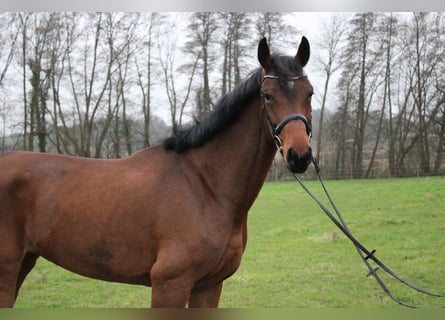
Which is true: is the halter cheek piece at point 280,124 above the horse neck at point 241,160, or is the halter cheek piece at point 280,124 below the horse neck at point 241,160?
above

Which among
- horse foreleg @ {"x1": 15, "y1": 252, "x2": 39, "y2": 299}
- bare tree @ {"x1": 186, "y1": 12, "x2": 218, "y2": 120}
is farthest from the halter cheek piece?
horse foreleg @ {"x1": 15, "y1": 252, "x2": 39, "y2": 299}

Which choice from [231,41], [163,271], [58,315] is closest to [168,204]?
[163,271]

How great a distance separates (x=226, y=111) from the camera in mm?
1911

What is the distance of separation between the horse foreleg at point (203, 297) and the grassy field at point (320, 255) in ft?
3.30

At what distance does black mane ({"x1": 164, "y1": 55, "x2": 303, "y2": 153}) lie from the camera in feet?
6.03

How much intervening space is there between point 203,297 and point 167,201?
0.49 metres

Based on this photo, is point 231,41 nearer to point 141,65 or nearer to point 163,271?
point 141,65

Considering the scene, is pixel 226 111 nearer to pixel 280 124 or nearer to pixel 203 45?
pixel 280 124

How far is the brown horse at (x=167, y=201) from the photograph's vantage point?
1795mm

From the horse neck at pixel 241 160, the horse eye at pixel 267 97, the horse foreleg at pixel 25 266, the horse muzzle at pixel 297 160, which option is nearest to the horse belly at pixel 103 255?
the horse foreleg at pixel 25 266

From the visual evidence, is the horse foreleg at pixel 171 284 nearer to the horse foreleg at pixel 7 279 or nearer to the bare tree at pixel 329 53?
the horse foreleg at pixel 7 279

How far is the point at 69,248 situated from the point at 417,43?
2.76 metres

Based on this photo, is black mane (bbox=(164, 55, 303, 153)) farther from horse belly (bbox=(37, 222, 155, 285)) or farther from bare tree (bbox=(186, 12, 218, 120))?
bare tree (bbox=(186, 12, 218, 120))

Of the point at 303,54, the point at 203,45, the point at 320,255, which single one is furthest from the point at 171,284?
the point at 203,45
